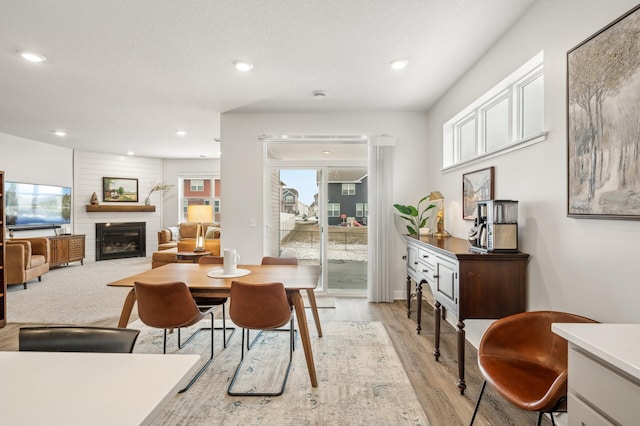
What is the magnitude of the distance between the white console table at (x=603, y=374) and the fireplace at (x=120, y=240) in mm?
8882

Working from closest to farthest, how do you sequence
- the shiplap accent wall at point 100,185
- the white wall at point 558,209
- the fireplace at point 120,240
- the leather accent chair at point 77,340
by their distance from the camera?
1. the leather accent chair at point 77,340
2. the white wall at point 558,209
3. the shiplap accent wall at point 100,185
4. the fireplace at point 120,240

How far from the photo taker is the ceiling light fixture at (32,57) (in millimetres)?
2852

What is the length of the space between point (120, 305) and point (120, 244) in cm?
451

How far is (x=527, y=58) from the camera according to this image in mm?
2268

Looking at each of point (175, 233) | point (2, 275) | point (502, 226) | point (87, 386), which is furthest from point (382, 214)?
point (175, 233)

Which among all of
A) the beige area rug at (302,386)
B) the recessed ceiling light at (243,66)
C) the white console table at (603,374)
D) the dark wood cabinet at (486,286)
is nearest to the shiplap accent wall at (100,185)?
the beige area rug at (302,386)

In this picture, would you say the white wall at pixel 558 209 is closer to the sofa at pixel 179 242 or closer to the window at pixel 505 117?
the window at pixel 505 117

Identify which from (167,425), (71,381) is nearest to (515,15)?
(71,381)

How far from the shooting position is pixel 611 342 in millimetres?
983

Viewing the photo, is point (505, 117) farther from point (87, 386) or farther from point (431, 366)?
point (87, 386)

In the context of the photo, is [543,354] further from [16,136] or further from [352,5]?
[16,136]

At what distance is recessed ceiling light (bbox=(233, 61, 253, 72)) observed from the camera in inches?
120

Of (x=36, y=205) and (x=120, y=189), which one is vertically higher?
(x=120, y=189)

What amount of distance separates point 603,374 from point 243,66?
127 inches
